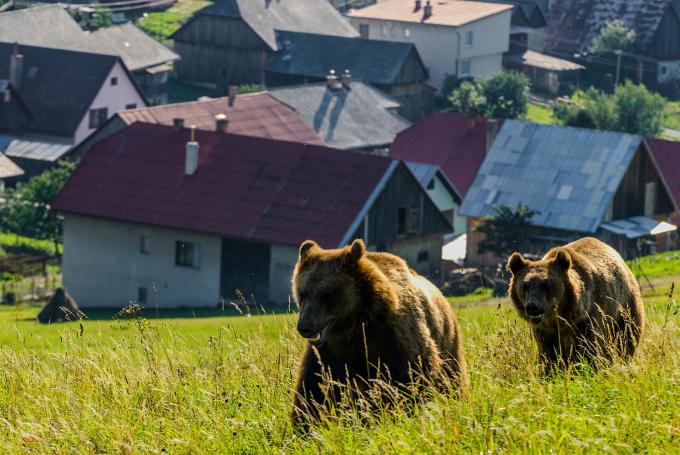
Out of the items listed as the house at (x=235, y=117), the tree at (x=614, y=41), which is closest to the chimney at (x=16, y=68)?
the house at (x=235, y=117)

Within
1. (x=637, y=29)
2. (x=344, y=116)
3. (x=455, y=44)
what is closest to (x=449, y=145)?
(x=344, y=116)

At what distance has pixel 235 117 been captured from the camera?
210 ft

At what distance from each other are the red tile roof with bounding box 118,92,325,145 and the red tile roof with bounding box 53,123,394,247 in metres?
12.3

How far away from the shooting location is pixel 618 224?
52.5m

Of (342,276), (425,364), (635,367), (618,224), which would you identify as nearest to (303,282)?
(342,276)

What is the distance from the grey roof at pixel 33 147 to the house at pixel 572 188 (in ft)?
75.1

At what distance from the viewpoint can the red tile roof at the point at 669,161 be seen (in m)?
61.0

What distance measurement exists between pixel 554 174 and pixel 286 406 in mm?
44723

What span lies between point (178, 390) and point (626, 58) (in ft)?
305

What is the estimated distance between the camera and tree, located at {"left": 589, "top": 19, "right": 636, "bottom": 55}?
3912 inches

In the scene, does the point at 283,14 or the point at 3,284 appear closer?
the point at 3,284

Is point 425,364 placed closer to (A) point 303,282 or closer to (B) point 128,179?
(A) point 303,282

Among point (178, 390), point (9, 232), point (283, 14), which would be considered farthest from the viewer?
point (283, 14)

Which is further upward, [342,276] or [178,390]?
[342,276]
